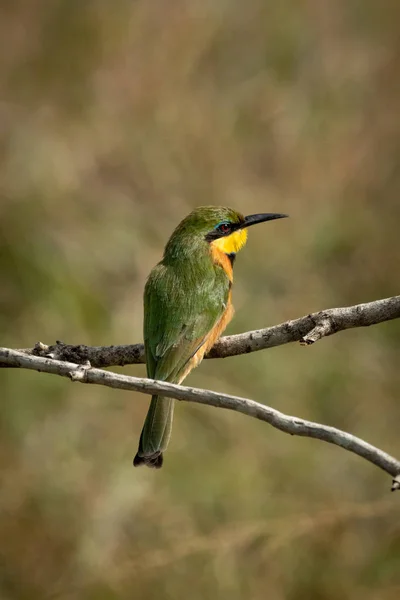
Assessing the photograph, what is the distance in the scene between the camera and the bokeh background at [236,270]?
432cm

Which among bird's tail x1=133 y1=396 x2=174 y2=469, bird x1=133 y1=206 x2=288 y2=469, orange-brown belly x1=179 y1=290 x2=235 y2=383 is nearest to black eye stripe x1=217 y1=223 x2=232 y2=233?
bird x1=133 y1=206 x2=288 y2=469

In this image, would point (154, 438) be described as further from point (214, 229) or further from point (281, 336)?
point (214, 229)

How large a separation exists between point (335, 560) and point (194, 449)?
34.2 inches

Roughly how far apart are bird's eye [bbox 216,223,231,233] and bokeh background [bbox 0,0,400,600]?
1.12m

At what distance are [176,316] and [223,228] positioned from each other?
62cm

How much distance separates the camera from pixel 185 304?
11.3 ft

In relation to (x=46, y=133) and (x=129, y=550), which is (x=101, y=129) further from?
(x=129, y=550)

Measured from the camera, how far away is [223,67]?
20.8 feet

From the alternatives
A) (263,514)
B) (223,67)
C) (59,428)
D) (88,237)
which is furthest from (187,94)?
(263,514)

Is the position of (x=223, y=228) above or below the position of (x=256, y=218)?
below

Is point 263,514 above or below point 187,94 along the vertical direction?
below

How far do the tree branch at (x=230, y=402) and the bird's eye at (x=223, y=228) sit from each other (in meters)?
1.46

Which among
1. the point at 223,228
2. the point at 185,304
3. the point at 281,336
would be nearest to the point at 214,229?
the point at 223,228

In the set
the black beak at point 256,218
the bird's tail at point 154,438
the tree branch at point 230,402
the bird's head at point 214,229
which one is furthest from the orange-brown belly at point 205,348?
the tree branch at point 230,402
